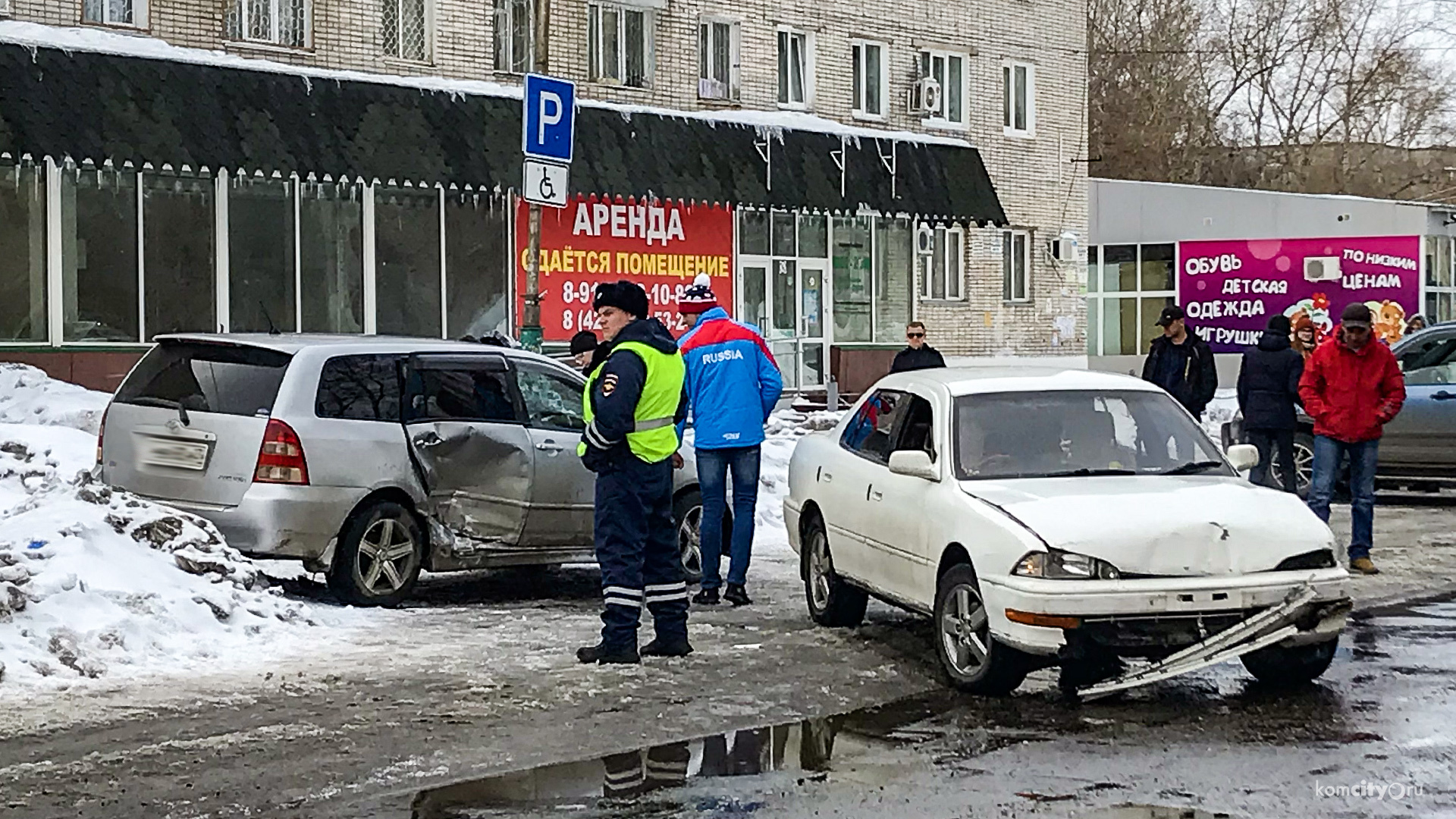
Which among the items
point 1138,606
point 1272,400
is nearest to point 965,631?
point 1138,606

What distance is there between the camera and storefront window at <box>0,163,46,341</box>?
20562 millimetres

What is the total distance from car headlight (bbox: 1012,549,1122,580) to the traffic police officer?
2.16 meters

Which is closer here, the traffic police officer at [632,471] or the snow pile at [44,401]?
the traffic police officer at [632,471]

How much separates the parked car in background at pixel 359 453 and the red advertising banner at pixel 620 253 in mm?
13064

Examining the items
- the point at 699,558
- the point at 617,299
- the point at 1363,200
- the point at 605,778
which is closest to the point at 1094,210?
the point at 1363,200

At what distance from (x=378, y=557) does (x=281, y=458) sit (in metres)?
0.90

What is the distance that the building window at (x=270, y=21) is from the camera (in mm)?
22438

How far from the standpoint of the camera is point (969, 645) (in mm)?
8547

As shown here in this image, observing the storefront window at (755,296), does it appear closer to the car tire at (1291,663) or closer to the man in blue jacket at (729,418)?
the man in blue jacket at (729,418)

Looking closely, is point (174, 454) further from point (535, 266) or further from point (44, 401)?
point (535, 266)

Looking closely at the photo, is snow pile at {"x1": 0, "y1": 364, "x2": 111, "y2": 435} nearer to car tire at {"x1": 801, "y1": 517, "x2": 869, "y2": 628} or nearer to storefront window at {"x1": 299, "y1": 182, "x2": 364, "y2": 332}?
storefront window at {"x1": 299, "y1": 182, "x2": 364, "y2": 332}

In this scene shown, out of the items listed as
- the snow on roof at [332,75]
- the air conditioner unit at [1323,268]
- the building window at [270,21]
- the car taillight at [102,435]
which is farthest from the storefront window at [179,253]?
the air conditioner unit at [1323,268]

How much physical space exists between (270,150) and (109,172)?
6.04ft

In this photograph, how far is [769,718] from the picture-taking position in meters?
8.01
